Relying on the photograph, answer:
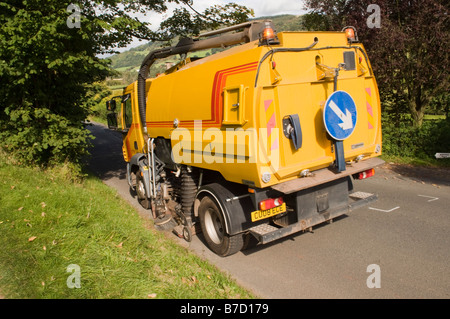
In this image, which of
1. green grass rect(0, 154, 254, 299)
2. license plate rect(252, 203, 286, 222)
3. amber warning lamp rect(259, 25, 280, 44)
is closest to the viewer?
green grass rect(0, 154, 254, 299)

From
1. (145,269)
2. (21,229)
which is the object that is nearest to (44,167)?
(21,229)

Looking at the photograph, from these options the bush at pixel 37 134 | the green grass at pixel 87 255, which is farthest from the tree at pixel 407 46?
the bush at pixel 37 134

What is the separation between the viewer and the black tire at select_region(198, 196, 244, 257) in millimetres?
4707

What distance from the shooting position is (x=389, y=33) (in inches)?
397

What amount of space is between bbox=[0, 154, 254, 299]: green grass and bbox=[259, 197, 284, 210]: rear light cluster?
1064 millimetres

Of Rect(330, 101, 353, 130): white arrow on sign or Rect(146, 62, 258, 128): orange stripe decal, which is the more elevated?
Rect(146, 62, 258, 128): orange stripe decal

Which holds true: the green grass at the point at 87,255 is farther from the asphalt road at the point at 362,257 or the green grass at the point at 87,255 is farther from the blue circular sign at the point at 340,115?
the blue circular sign at the point at 340,115

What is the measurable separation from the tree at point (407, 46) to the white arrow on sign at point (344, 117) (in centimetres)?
719

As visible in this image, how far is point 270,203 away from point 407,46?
927cm

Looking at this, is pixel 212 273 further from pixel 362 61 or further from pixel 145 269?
pixel 362 61

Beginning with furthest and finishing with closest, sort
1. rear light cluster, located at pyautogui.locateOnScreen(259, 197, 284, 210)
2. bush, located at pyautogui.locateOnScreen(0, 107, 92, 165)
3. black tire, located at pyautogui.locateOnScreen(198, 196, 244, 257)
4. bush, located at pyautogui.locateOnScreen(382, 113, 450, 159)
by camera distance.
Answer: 1. bush, located at pyautogui.locateOnScreen(382, 113, 450, 159)
2. bush, located at pyautogui.locateOnScreen(0, 107, 92, 165)
3. black tire, located at pyautogui.locateOnScreen(198, 196, 244, 257)
4. rear light cluster, located at pyautogui.locateOnScreen(259, 197, 284, 210)

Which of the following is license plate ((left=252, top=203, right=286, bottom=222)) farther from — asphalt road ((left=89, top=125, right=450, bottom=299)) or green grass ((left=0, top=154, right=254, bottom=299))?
green grass ((left=0, top=154, right=254, bottom=299))

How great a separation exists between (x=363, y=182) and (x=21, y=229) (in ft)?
26.0

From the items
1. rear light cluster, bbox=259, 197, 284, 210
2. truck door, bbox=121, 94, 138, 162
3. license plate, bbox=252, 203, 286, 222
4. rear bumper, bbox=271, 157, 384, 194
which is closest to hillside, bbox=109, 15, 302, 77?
truck door, bbox=121, 94, 138, 162
